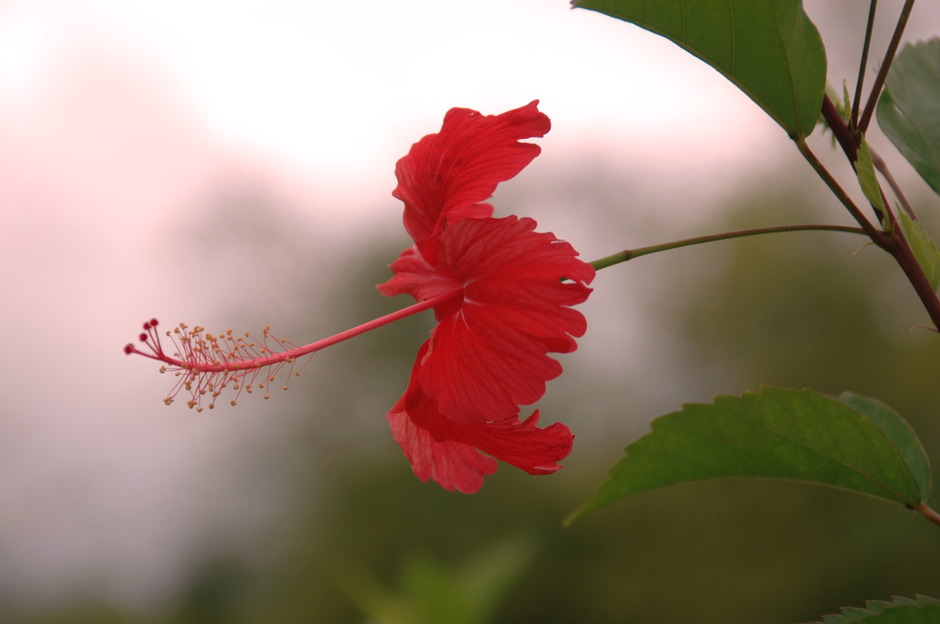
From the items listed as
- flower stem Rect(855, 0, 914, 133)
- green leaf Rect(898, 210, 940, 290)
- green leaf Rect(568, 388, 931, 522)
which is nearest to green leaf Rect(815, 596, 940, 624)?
green leaf Rect(568, 388, 931, 522)

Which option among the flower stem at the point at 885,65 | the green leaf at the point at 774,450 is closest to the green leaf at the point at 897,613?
the green leaf at the point at 774,450

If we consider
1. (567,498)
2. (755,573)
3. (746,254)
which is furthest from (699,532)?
(746,254)

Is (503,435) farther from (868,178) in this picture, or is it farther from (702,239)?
(868,178)

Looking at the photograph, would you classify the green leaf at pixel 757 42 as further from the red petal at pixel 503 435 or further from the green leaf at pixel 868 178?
the red petal at pixel 503 435

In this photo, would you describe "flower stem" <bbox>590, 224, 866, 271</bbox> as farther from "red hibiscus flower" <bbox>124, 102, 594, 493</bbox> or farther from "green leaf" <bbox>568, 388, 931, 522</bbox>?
"green leaf" <bbox>568, 388, 931, 522</bbox>

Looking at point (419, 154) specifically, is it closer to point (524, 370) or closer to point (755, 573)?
point (524, 370)

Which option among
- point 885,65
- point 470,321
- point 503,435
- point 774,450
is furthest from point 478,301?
point 885,65
